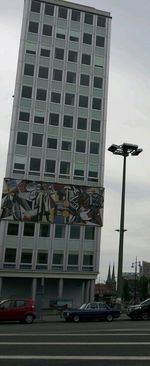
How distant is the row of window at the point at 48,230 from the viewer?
187 ft

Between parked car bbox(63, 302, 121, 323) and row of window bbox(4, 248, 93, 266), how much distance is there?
2814cm

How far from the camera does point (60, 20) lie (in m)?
65.8

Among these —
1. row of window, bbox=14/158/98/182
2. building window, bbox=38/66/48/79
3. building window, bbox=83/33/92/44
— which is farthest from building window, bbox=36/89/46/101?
building window, bbox=83/33/92/44

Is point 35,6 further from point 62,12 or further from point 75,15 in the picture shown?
point 75,15

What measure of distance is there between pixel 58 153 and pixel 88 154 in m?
4.04

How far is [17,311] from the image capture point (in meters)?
28.3

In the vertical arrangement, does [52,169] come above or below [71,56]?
below

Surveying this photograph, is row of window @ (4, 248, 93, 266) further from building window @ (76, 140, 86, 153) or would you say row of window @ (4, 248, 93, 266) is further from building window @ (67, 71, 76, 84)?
building window @ (67, 71, 76, 84)

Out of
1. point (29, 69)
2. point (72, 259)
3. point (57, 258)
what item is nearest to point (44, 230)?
point (57, 258)

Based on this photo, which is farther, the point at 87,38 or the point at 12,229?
the point at 87,38

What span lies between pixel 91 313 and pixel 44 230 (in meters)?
29.9
